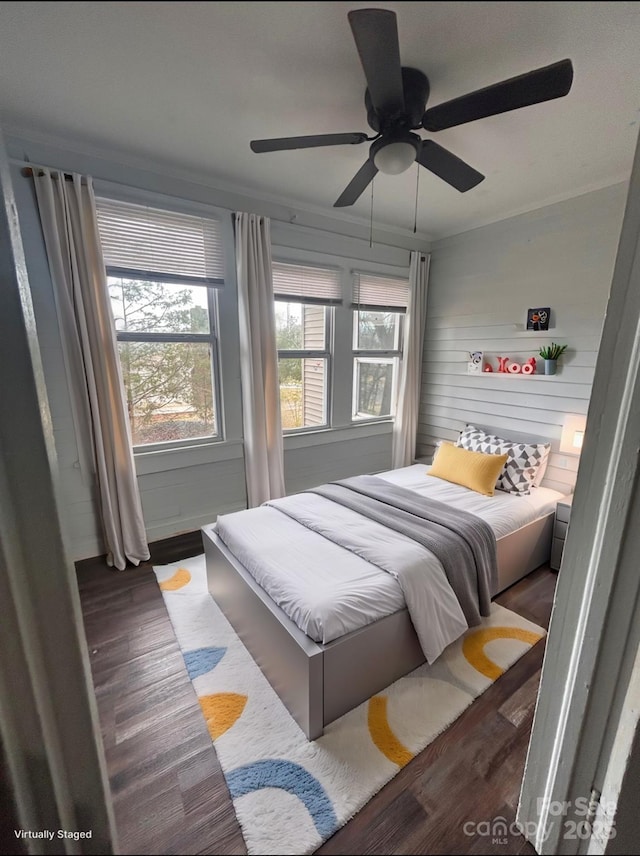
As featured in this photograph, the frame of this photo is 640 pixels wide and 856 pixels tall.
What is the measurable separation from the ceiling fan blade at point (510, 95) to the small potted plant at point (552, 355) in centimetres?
241

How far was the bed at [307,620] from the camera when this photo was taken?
1.39 meters

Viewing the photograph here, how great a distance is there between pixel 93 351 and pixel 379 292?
2.59 meters

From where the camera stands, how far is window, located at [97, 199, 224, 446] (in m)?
2.34

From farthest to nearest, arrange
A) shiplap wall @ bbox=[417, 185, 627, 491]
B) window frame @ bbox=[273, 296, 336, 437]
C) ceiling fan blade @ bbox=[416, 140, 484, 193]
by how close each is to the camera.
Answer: window frame @ bbox=[273, 296, 336, 437]
shiplap wall @ bbox=[417, 185, 627, 491]
ceiling fan blade @ bbox=[416, 140, 484, 193]

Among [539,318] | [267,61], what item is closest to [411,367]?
[539,318]

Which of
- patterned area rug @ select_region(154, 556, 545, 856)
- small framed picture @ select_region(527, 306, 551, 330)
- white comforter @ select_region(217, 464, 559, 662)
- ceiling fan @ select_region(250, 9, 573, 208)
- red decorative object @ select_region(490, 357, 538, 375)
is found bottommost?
patterned area rug @ select_region(154, 556, 545, 856)

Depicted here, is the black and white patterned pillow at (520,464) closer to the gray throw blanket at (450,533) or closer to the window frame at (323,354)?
the gray throw blanket at (450,533)

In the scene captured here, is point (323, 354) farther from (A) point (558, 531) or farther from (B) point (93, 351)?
(A) point (558, 531)

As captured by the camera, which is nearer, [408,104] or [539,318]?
[408,104]

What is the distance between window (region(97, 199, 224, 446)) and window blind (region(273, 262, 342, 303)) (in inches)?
19.6

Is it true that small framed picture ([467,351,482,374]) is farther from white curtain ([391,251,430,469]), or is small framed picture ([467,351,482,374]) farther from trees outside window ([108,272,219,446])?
trees outside window ([108,272,219,446])

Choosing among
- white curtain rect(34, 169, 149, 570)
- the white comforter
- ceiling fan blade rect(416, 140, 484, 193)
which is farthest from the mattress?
ceiling fan blade rect(416, 140, 484, 193)

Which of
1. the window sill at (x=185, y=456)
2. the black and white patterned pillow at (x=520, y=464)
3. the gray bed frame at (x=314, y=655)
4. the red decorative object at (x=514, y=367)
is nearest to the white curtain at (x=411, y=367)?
the red decorative object at (x=514, y=367)

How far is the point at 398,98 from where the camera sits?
0.68 metres
